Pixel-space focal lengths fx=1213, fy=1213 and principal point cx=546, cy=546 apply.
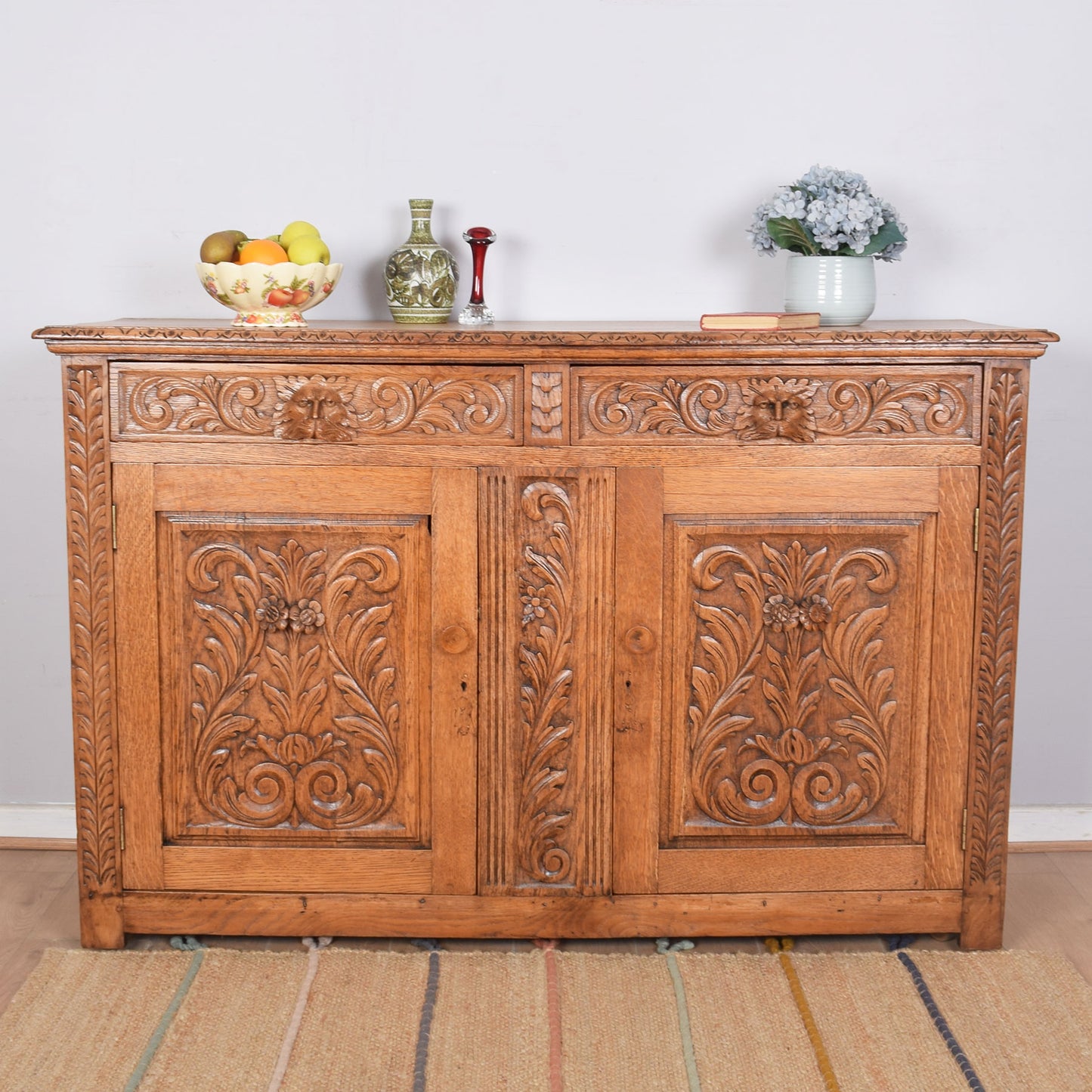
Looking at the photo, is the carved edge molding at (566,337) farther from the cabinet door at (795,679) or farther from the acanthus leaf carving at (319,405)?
the cabinet door at (795,679)

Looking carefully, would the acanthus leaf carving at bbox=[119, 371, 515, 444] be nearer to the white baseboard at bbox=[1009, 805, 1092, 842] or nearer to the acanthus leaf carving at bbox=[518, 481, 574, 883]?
the acanthus leaf carving at bbox=[518, 481, 574, 883]

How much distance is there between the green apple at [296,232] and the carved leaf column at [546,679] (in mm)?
585

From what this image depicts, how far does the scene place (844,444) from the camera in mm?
2061

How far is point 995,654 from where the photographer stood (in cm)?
212

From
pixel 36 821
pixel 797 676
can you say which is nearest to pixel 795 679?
pixel 797 676

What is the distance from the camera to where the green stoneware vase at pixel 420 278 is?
2367 mm

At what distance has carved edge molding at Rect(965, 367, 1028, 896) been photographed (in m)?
2.06

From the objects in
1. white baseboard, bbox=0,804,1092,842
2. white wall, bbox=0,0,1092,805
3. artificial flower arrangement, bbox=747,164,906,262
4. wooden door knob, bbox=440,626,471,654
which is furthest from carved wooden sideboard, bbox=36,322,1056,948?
white baseboard, bbox=0,804,1092,842

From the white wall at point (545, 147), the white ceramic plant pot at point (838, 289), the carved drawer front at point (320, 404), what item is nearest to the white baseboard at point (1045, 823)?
the white wall at point (545, 147)

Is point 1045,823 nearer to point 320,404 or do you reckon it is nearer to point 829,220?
point 829,220

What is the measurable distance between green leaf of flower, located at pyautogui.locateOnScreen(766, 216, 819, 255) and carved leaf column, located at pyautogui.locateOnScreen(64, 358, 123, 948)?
1.26 meters

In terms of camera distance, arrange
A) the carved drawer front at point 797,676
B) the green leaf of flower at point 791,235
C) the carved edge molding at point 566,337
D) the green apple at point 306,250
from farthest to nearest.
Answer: the green leaf of flower at point 791,235, the green apple at point 306,250, the carved drawer front at point 797,676, the carved edge molding at point 566,337

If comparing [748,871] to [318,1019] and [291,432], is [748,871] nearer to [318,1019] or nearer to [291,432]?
[318,1019]

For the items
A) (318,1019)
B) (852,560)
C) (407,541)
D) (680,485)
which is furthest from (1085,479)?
(318,1019)
